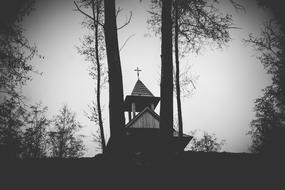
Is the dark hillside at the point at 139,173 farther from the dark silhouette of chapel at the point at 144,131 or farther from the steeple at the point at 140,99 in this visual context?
the steeple at the point at 140,99

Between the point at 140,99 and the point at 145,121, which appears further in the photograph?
the point at 140,99

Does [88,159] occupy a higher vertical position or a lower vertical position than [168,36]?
lower

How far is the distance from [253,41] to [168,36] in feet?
41.1

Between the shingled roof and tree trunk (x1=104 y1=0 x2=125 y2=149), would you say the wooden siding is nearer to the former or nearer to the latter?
the shingled roof

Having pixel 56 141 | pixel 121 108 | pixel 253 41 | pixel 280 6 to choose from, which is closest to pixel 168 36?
pixel 121 108

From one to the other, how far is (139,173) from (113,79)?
2.29 meters

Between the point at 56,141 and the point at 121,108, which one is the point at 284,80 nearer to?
the point at 121,108

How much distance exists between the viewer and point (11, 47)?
252 inches

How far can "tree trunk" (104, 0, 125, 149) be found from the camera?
479 centimetres

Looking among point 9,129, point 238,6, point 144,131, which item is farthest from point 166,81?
point 144,131

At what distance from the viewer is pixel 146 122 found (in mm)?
16656

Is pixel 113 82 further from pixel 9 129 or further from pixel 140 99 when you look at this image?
pixel 140 99

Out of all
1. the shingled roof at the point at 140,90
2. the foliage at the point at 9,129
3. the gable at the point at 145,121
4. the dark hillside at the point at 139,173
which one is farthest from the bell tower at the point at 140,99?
the dark hillside at the point at 139,173

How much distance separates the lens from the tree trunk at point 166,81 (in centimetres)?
541
